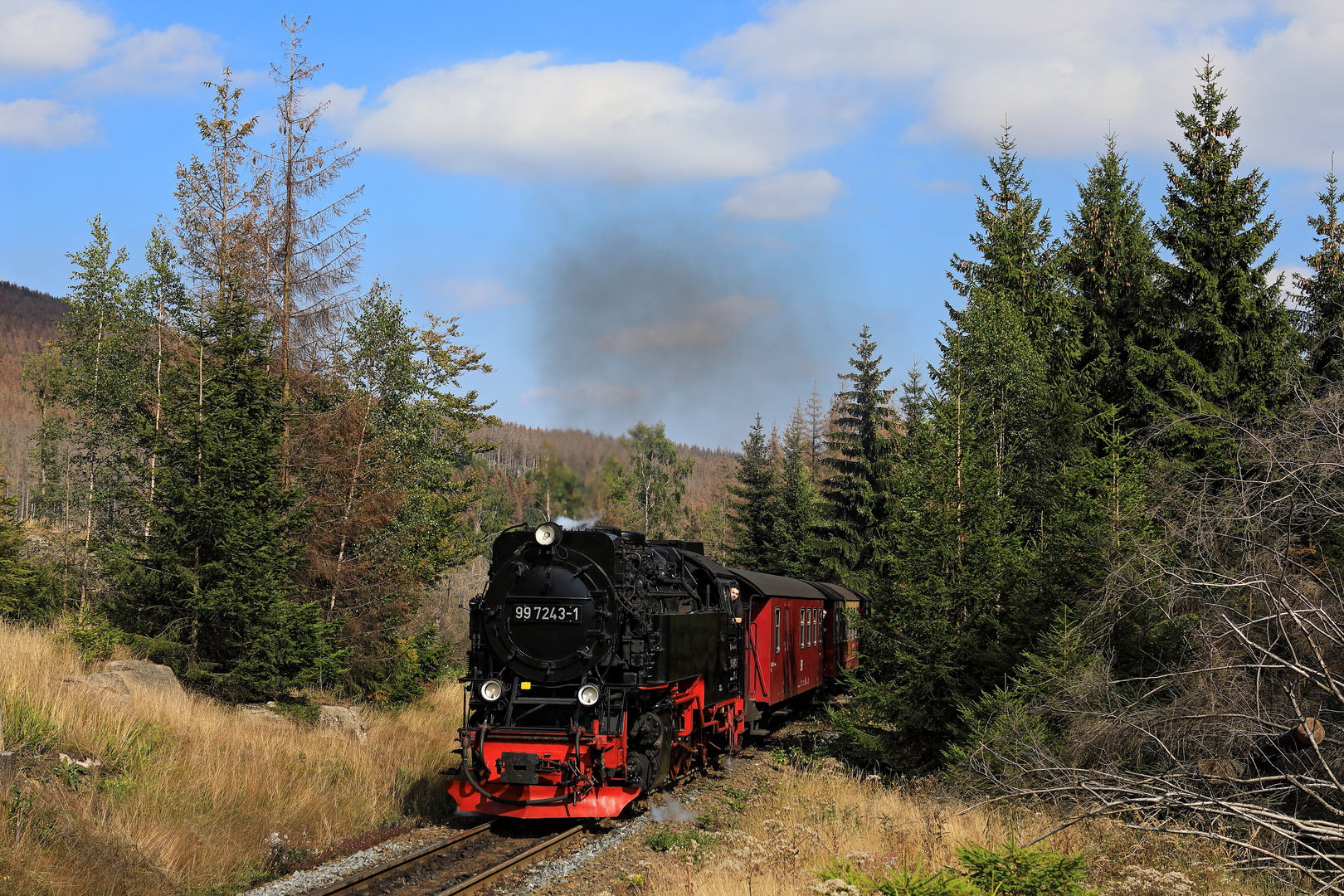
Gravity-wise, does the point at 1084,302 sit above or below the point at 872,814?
above

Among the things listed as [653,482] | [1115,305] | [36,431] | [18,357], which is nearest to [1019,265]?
[1115,305]

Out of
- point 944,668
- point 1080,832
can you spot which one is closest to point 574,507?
point 944,668

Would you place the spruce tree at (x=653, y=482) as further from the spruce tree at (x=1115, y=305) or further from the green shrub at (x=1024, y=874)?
the green shrub at (x=1024, y=874)

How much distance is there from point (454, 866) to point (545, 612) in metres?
3.11

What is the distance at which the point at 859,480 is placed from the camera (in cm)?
3416

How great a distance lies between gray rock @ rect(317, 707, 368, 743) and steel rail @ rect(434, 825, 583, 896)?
5558 mm

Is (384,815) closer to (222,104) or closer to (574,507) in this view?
(222,104)

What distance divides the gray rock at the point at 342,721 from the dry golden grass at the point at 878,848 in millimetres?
6359

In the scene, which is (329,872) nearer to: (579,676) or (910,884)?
(579,676)

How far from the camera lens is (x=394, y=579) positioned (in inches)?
826

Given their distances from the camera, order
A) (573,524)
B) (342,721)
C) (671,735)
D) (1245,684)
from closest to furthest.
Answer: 1. (1245,684)
2. (671,735)
3. (573,524)
4. (342,721)

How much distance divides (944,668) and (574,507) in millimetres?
70854

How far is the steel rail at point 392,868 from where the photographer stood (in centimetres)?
781

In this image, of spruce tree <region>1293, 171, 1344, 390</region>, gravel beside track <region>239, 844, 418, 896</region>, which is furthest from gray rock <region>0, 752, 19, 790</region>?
spruce tree <region>1293, 171, 1344, 390</region>
